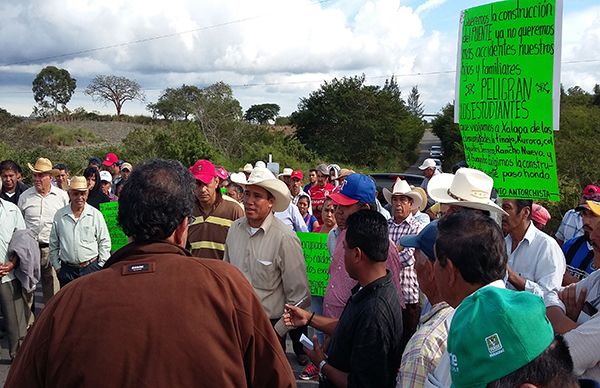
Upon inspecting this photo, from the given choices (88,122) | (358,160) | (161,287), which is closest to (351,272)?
(161,287)

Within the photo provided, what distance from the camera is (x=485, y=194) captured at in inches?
140

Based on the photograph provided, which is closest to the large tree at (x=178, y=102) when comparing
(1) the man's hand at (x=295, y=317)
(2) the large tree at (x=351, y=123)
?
(2) the large tree at (x=351, y=123)

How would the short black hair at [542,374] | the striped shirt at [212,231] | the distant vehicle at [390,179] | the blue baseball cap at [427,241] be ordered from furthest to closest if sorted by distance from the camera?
the distant vehicle at [390,179], the striped shirt at [212,231], the blue baseball cap at [427,241], the short black hair at [542,374]

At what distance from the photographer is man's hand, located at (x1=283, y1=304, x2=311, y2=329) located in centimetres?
309

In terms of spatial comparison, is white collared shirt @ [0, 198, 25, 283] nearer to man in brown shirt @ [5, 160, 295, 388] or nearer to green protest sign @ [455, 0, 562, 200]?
man in brown shirt @ [5, 160, 295, 388]

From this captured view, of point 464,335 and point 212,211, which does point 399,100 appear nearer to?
point 212,211

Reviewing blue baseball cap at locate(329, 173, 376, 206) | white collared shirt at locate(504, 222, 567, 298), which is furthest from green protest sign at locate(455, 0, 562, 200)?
blue baseball cap at locate(329, 173, 376, 206)

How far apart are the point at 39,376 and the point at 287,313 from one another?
168 cm

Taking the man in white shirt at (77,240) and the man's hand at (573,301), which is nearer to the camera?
the man's hand at (573,301)

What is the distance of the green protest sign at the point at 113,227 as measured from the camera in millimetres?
7082

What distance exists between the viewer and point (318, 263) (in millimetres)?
5875

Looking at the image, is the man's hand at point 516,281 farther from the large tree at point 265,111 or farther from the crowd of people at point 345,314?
the large tree at point 265,111

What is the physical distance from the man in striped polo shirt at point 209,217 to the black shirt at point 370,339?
2.16 metres

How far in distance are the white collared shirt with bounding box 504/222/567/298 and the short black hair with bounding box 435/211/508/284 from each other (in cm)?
141
